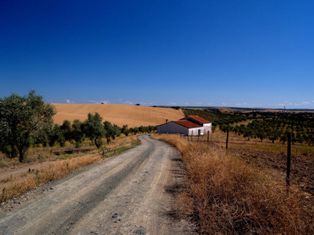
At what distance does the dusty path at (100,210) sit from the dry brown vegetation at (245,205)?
2.21ft

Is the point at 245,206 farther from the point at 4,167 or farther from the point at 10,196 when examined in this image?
the point at 4,167

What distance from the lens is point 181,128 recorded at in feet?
291

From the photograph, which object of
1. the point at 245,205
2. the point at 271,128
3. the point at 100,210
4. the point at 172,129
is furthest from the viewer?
the point at 271,128

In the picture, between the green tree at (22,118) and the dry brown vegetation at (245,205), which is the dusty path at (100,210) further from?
the green tree at (22,118)

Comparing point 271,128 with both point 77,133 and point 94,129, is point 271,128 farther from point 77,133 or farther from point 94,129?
point 94,129

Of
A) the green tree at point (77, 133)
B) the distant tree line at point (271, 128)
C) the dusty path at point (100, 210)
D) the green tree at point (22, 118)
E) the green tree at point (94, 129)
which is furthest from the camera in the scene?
the distant tree line at point (271, 128)

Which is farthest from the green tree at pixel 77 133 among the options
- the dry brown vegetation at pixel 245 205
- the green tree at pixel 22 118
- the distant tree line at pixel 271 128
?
the dry brown vegetation at pixel 245 205

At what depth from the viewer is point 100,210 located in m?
8.38

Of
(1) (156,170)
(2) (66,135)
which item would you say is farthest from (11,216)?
(2) (66,135)

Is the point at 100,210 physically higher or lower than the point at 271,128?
higher

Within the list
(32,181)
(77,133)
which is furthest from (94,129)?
(32,181)

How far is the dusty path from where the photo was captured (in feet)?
22.8

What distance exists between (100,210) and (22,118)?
2422 cm

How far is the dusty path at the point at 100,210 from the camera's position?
6.94 meters
